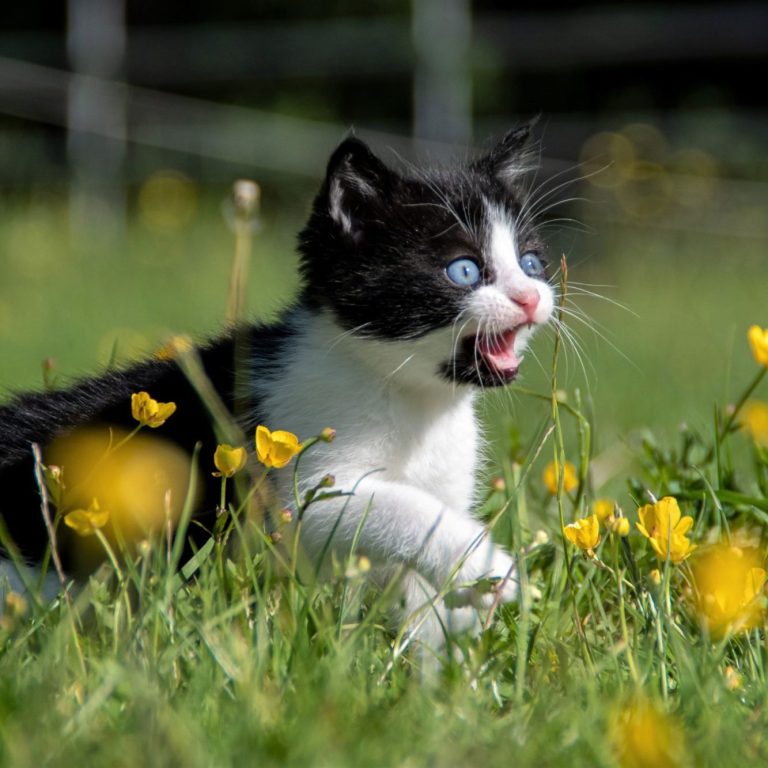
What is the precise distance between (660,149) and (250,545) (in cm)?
748

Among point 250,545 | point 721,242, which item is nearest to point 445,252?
point 250,545

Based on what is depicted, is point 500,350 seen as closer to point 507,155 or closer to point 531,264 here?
point 531,264

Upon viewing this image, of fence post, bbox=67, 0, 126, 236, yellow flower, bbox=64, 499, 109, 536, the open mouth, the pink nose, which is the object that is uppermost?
fence post, bbox=67, 0, 126, 236

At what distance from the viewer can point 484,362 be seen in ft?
6.74

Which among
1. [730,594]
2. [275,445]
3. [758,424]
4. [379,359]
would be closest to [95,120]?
[379,359]

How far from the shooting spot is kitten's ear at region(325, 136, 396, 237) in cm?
210

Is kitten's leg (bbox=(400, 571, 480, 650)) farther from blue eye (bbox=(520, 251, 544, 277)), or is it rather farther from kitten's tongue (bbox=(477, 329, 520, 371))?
blue eye (bbox=(520, 251, 544, 277))

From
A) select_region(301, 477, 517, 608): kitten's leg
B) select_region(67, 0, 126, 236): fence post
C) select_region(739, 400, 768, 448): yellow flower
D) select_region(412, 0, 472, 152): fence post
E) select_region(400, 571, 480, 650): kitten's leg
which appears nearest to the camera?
select_region(400, 571, 480, 650): kitten's leg

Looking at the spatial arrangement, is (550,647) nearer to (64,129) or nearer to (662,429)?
(662,429)

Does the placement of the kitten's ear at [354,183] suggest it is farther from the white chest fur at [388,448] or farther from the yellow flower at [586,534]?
the yellow flower at [586,534]

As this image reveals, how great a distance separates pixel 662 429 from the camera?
11.1 ft

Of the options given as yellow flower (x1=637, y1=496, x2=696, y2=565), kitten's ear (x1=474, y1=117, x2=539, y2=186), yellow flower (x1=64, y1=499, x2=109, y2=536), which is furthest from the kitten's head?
yellow flower (x1=64, y1=499, x2=109, y2=536)

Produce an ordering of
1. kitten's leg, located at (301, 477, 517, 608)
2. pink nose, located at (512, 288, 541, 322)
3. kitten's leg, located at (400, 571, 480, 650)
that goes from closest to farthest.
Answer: kitten's leg, located at (400, 571, 480, 650)
kitten's leg, located at (301, 477, 517, 608)
pink nose, located at (512, 288, 541, 322)

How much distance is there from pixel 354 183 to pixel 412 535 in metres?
0.67
